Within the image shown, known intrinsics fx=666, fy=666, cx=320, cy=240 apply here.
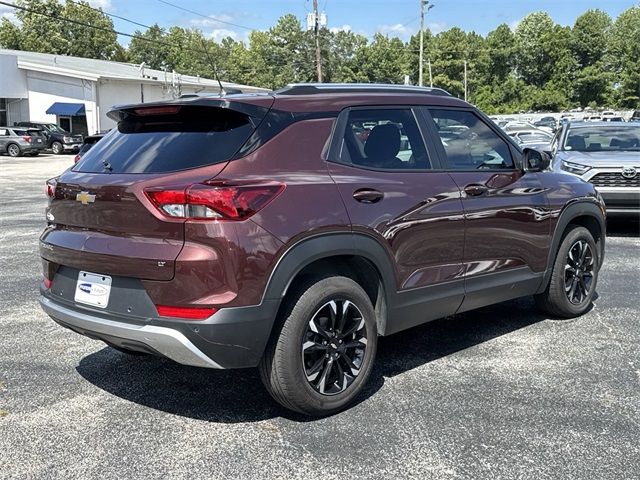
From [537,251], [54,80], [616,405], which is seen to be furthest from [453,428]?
[54,80]

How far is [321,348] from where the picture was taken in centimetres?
372

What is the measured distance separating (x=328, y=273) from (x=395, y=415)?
90cm

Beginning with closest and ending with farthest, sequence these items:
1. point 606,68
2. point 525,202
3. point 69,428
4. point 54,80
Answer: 1. point 69,428
2. point 525,202
3. point 54,80
4. point 606,68

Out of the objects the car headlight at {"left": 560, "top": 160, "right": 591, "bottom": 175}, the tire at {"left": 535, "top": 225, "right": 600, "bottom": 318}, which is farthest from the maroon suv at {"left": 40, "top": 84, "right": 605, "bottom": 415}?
the car headlight at {"left": 560, "top": 160, "right": 591, "bottom": 175}

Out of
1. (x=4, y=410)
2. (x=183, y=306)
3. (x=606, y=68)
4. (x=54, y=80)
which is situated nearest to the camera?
(x=183, y=306)

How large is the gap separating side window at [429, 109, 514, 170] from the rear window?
161 cm

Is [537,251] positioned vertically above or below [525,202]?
below

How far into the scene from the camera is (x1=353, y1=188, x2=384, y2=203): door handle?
3.79 metres

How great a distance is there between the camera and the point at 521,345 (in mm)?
5074

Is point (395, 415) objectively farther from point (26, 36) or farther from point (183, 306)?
point (26, 36)

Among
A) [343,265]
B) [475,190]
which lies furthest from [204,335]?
[475,190]

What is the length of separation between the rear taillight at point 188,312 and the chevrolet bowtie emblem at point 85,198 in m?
0.76

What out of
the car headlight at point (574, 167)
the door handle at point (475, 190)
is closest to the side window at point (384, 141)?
the door handle at point (475, 190)

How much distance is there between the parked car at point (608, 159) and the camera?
937cm
